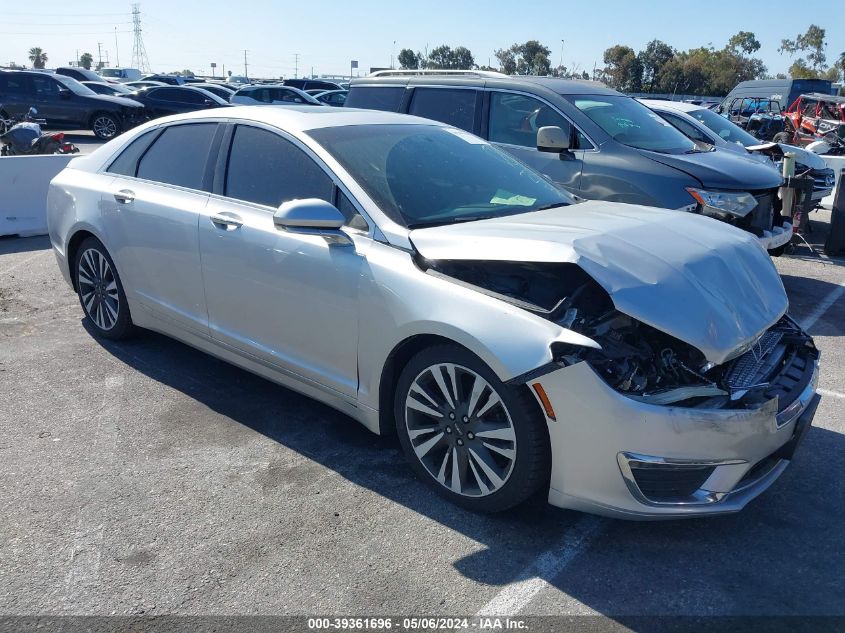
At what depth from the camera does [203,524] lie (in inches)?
135

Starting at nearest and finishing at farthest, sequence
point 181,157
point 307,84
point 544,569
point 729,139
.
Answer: point 544,569
point 181,157
point 729,139
point 307,84

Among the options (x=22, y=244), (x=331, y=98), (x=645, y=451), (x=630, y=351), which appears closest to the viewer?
(x=645, y=451)

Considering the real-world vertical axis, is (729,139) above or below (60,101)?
above

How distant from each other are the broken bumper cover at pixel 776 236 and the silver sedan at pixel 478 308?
11.6 feet

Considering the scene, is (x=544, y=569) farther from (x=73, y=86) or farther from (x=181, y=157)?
Result: (x=73, y=86)

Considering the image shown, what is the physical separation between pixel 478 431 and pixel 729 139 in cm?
1020

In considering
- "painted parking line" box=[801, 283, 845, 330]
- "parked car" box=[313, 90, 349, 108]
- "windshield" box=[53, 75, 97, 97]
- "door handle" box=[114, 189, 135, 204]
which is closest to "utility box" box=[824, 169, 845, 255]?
"painted parking line" box=[801, 283, 845, 330]

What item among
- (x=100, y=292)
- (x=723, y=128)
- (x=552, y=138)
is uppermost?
(x=552, y=138)

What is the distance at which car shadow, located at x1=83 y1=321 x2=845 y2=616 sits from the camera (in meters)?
2.97

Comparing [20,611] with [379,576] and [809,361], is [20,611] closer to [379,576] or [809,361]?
[379,576]

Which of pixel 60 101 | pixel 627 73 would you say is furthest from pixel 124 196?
pixel 627 73

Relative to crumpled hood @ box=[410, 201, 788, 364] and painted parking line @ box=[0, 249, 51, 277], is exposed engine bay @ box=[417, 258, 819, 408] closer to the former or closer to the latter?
crumpled hood @ box=[410, 201, 788, 364]

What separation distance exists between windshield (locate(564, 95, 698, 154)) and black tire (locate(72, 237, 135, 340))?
4592 mm

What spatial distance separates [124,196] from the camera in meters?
5.11
